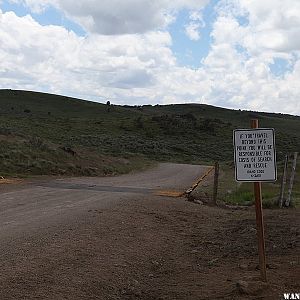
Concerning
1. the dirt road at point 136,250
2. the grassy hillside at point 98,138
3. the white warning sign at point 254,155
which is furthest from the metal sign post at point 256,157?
the grassy hillside at point 98,138

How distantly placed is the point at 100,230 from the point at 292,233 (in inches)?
146

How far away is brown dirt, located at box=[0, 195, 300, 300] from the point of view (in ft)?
20.8

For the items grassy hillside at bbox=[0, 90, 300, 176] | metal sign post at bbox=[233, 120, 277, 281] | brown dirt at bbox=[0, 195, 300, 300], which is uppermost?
grassy hillside at bbox=[0, 90, 300, 176]

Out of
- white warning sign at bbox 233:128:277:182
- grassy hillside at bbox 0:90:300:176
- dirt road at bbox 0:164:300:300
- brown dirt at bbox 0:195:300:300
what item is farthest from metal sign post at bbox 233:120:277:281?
grassy hillside at bbox 0:90:300:176

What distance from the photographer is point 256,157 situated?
21.0 feet

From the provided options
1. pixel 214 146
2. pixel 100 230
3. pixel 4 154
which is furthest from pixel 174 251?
pixel 214 146

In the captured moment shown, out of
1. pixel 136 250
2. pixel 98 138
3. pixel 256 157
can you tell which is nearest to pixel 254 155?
pixel 256 157

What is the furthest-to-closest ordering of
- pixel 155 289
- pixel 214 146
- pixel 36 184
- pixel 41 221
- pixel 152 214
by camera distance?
pixel 214 146
pixel 36 184
pixel 152 214
pixel 41 221
pixel 155 289

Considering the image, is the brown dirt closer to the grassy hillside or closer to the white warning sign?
the white warning sign

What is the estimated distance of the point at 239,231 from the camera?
1087cm

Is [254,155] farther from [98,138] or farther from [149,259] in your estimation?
[98,138]

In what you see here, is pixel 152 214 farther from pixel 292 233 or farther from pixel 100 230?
pixel 292 233

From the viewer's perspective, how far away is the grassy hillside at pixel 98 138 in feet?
88.8

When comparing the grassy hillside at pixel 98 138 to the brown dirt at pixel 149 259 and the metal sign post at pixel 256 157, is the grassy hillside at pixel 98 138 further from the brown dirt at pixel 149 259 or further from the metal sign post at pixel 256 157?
the metal sign post at pixel 256 157
